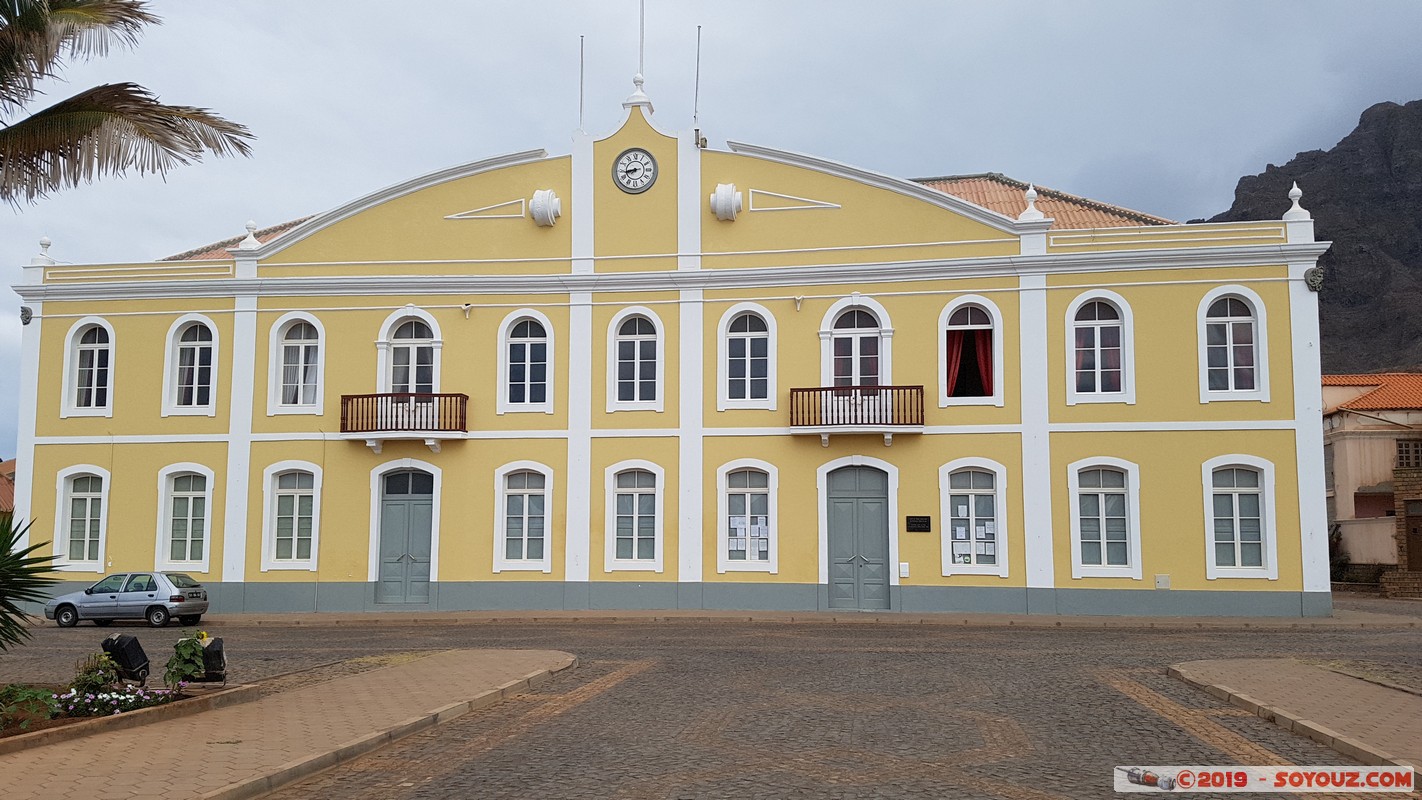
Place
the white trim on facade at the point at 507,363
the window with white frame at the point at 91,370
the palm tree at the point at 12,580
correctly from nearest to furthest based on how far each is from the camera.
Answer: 1. the palm tree at the point at 12,580
2. the white trim on facade at the point at 507,363
3. the window with white frame at the point at 91,370

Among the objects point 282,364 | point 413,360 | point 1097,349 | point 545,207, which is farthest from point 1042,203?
point 282,364

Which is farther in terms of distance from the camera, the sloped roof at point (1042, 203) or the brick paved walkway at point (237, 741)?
the sloped roof at point (1042, 203)

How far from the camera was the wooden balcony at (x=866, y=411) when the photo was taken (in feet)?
79.5

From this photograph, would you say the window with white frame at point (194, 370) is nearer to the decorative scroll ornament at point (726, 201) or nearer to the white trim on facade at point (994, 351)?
the decorative scroll ornament at point (726, 201)

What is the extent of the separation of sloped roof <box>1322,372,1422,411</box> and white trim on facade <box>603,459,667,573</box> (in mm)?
27276

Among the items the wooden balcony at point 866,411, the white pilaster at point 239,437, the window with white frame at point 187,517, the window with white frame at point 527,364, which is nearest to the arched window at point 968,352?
the wooden balcony at point 866,411

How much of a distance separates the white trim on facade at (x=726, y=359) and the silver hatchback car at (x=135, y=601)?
36.5ft

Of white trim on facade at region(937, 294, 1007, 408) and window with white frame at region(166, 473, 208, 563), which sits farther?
window with white frame at region(166, 473, 208, 563)

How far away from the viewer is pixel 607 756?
29.3 ft

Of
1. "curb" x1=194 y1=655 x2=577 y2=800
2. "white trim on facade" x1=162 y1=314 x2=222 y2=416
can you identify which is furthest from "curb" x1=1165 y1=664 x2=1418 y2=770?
"white trim on facade" x1=162 y1=314 x2=222 y2=416

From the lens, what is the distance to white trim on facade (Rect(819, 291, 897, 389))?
81.6ft

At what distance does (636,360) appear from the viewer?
2594 cm

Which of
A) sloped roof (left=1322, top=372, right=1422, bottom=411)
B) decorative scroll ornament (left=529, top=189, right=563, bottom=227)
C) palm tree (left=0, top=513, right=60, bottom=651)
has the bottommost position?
palm tree (left=0, top=513, right=60, bottom=651)

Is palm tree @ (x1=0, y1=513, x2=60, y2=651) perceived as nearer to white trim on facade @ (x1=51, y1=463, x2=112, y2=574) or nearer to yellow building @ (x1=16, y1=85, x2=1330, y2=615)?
yellow building @ (x1=16, y1=85, x2=1330, y2=615)
